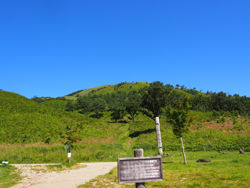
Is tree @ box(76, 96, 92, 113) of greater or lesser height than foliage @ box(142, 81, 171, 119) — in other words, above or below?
above

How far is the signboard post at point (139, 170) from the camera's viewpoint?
4.38m

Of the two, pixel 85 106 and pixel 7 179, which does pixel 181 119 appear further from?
pixel 85 106

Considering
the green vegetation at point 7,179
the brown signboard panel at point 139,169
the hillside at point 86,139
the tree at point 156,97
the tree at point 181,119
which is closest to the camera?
the brown signboard panel at point 139,169

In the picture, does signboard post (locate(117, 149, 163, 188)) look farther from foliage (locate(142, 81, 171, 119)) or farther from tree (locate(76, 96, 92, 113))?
tree (locate(76, 96, 92, 113))

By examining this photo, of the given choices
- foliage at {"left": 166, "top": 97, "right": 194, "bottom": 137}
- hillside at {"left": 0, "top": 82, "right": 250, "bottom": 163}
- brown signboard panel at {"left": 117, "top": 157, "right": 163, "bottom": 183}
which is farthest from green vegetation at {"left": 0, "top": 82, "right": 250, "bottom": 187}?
brown signboard panel at {"left": 117, "top": 157, "right": 163, "bottom": 183}

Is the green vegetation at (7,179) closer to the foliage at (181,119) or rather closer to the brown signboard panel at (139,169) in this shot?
the brown signboard panel at (139,169)

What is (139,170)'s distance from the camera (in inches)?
175

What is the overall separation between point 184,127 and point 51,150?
771 inches

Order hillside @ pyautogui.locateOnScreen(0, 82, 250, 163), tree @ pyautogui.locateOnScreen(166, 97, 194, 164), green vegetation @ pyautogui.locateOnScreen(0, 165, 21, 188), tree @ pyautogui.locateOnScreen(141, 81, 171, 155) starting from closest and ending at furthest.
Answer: green vegetation @ pyautogui.locateOnScreen(0, 165, 21, 188), tree @ pyautogui.locateOnScreen(166, 97, 194, 164), hillside @ pyautogui.locateOnScreen(0, 82, 250, 163), tree @ pyautogui.locateOnScreen(141, 81, 171, 155)

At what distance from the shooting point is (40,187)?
11469 mm

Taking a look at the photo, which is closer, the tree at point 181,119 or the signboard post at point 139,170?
the signboard post at point 139,170

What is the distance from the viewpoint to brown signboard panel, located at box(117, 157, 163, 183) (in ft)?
14.4

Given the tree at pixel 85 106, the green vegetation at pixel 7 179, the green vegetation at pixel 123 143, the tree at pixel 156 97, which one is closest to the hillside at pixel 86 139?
the green vegetation at pixel 123 143

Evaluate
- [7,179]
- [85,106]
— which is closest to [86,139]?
[7,179]
